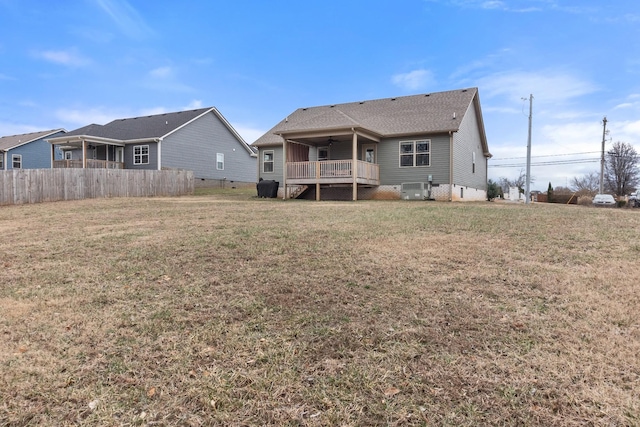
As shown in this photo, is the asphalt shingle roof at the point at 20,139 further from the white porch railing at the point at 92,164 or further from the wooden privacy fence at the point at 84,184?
the wooden privacy fence at the point at 84,184

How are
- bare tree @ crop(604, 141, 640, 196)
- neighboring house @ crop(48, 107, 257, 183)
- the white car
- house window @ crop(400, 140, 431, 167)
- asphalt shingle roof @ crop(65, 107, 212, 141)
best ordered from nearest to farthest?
house window @ crop(400, 140, 431, 167) < neighboring house @ crop(48, 107, 257, 183) < asphalt shingle roof @ crop(65, 107, 212, 141) < the white car < bare tree @ crop(604, 141, 640, 196)

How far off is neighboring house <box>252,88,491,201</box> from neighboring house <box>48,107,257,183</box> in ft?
26.0

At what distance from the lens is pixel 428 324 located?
3586 millimetres

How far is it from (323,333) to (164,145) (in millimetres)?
25689

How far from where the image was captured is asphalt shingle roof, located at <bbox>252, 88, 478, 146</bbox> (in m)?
18.4

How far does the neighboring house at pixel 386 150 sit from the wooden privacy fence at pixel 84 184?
5.48 m

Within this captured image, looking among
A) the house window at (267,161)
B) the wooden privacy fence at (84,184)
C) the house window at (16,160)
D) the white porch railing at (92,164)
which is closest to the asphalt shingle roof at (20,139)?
the house window at (16,160)

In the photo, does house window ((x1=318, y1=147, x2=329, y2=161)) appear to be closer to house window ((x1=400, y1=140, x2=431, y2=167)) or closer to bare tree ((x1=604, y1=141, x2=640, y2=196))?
house window ((x1=400, y1=140, x2=431, y2=167))

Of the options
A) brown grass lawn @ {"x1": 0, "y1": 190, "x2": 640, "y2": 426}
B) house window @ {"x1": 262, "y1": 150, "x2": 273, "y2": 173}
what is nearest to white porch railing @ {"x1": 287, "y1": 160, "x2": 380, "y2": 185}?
house window @ {"x1": 262, "y1": 150, "x2": 273, "y2": 173}

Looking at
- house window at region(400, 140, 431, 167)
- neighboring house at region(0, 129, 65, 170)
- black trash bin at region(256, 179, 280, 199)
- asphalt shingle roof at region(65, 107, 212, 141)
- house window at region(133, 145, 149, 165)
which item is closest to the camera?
house window at region(400, 140, 431, 167)

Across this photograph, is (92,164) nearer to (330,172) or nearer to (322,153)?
(322,153)

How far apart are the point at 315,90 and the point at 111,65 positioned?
13331 mm

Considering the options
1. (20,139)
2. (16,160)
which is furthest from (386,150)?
(20,139)

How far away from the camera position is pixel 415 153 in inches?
742
